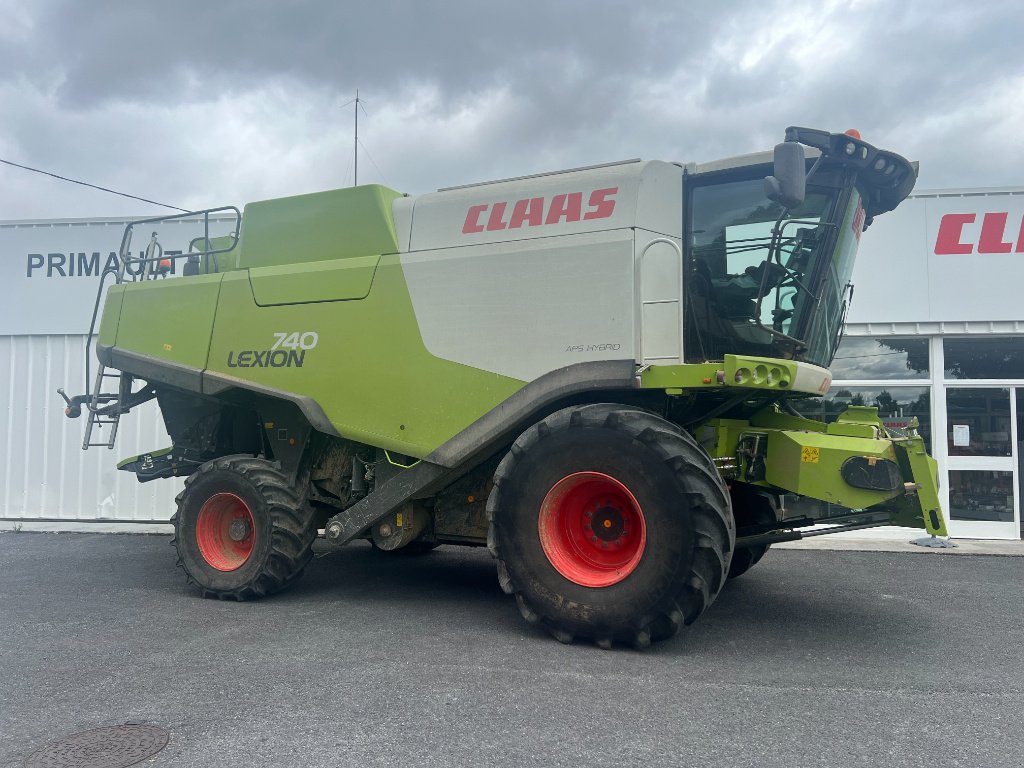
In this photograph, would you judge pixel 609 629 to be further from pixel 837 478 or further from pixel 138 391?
pixel 138 391

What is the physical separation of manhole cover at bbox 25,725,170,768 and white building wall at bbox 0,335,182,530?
324 inches

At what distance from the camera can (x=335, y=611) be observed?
5910mm

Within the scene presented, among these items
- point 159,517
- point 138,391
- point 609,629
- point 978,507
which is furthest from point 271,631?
point 978,507

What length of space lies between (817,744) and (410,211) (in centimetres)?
446

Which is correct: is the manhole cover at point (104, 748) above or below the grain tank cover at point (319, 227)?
below

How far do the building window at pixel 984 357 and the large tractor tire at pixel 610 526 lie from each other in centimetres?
709

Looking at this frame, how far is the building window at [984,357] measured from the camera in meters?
10.0

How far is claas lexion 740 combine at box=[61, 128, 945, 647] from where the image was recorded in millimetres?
4816

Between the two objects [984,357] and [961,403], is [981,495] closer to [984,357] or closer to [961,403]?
[961,403]

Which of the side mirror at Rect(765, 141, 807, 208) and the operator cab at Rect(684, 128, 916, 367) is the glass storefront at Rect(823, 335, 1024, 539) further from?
the side mirror at Rect(765, 141, 807, 208)

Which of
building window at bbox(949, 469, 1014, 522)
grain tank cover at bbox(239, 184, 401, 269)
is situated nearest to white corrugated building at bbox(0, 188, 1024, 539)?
building window at bbox(949, 469, 1014, 522)

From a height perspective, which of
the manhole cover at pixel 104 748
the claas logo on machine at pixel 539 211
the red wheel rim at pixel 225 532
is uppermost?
the claas logo on machine at pixel 539 211

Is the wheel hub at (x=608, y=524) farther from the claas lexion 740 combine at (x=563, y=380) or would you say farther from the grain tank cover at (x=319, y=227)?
the grain tank cover at (x=319, y=227)

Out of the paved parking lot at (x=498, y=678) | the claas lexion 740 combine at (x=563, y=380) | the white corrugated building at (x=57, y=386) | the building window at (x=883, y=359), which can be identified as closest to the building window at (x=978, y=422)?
the building window at (x=883, y=359)
